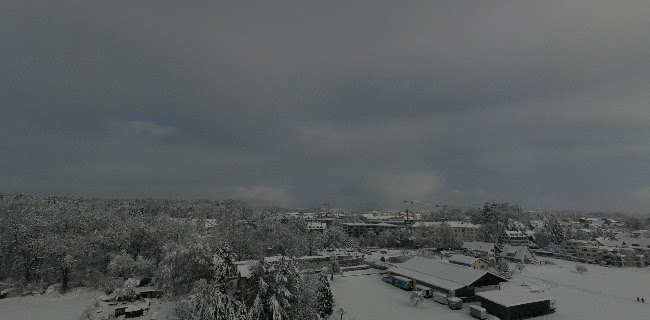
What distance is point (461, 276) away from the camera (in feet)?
145

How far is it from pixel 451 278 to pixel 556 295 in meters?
13.9

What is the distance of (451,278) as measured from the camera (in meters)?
44.8

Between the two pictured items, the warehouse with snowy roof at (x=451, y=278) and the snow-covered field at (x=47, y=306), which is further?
the warehouse with snowy roof at (x=451, y=278)

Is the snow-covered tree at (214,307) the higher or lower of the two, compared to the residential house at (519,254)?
higher

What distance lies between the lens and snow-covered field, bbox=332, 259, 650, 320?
35.2m

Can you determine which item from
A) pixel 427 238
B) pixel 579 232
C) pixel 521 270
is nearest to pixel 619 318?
pixel 521 270

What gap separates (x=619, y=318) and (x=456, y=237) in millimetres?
72032

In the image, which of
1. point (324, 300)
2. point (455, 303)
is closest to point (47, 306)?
point (324, 300)

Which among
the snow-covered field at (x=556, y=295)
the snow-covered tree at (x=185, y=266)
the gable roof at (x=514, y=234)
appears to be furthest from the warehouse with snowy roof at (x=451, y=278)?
the gable roof at (x=514, y=234)

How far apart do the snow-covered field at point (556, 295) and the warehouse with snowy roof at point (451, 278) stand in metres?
2.87

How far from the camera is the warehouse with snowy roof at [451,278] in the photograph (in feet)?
135

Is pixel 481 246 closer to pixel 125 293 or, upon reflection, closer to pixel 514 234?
pixel 514 234

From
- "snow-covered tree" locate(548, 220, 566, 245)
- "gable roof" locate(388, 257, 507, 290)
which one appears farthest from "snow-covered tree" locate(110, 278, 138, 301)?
"snow-covered tree" locate(548, 220, 566, 245)

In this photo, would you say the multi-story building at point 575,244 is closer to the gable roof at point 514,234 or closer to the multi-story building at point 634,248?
the multi-story building at point 634,248
